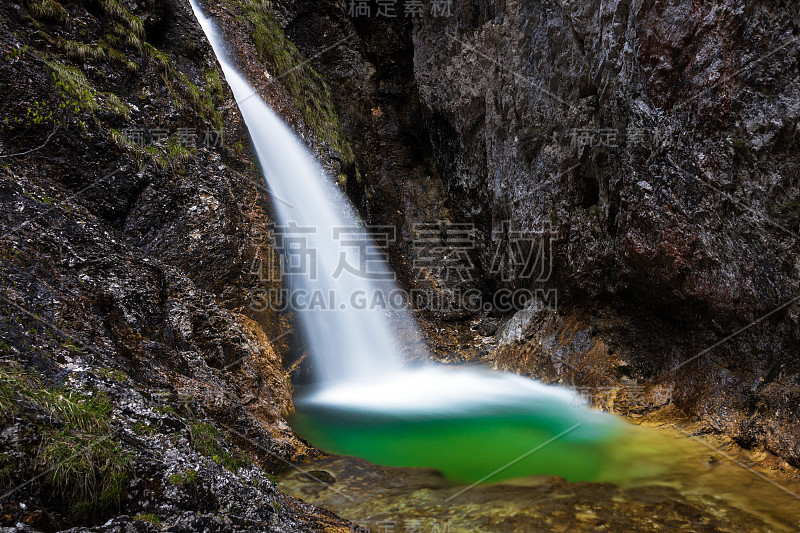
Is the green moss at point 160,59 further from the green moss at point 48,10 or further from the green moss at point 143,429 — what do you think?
the green moss at point 143,429

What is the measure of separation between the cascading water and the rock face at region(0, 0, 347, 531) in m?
0.93

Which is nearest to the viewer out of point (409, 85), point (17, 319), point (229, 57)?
point (17, 319)

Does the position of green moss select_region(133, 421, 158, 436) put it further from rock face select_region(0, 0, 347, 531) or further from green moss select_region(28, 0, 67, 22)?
green moss select_region(28, 0, 67, 22)

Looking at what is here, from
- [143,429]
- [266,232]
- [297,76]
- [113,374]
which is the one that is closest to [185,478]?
[143,429]

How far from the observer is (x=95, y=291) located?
3.77 metres

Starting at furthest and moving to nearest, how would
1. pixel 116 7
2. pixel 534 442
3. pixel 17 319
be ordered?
pixel 116 7
pixel 534 442
pixel 17 319

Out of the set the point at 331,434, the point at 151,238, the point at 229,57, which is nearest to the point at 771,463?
the point at 331,434

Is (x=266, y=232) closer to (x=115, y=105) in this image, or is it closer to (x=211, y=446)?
(x=115, y=105)

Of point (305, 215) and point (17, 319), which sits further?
point (305, 215)

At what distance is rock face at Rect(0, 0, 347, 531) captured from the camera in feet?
7.82

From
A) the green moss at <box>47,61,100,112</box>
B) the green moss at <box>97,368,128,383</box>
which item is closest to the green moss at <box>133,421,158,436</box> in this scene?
the green moss at <box>97,368,128,383</box>

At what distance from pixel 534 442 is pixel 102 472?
470cm

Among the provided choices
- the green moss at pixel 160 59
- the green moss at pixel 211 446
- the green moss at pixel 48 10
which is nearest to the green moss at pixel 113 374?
the green moss at pixel 211 446

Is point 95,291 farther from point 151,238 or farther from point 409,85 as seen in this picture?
point 409,85
